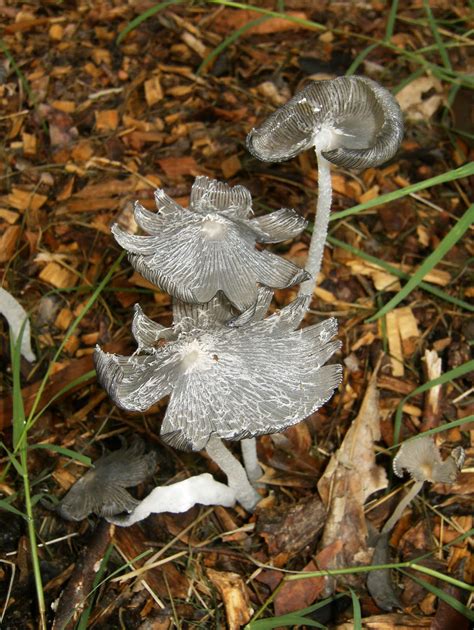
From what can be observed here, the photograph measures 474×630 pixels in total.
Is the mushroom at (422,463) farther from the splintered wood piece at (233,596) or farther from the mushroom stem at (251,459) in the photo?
the splintered wood piece at (233,596)

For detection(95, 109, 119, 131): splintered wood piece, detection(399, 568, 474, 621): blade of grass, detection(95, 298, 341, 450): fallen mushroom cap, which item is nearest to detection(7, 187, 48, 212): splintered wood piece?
detection(95, 109, 119, 131): splintered wood piece

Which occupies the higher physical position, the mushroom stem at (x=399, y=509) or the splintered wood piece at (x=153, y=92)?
the splintered wood piece at (x=153, y=92)

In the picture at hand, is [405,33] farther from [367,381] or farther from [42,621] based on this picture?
[42,621]

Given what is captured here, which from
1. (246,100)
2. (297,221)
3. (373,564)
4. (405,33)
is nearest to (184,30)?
(246,100)

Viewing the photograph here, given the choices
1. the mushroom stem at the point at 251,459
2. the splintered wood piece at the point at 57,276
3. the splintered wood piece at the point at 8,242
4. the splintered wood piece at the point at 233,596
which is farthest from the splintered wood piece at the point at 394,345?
the splintered wood piece at the point at 8,242

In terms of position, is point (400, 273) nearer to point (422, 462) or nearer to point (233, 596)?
point (422, 462)

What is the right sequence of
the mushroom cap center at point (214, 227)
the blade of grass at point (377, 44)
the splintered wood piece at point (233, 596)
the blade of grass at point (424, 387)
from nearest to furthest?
the mushroom cap center at point (214, 227) < the splintered wood piece at point (233, 596) < the blade of grass at point (424, 387) < the blade of grass at point (377, 44)

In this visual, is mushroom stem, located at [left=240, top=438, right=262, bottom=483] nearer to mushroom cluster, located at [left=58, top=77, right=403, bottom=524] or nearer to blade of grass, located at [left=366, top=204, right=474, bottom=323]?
mushroom cluster, located at [left=58, top=77, right=403, bottom=524]

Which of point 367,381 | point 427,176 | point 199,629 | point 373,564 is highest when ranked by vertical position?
point 427,176
